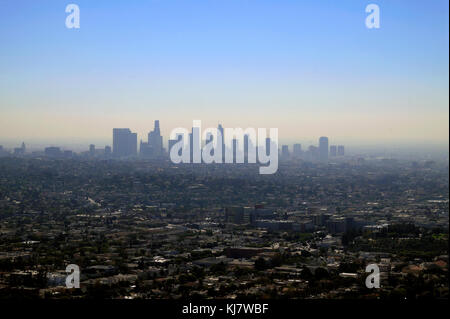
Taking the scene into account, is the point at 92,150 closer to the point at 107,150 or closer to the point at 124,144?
the point at 107,150

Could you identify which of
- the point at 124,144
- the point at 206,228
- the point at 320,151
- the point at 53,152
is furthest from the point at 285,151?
the point at 206,228

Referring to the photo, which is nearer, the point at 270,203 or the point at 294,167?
the point at 270,203

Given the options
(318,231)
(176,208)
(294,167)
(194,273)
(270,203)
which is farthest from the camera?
(294,167)

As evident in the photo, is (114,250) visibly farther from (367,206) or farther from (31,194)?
(367,206)

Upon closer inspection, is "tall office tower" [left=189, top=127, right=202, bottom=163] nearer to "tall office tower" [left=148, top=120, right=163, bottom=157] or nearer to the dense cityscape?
the dense cityscape
